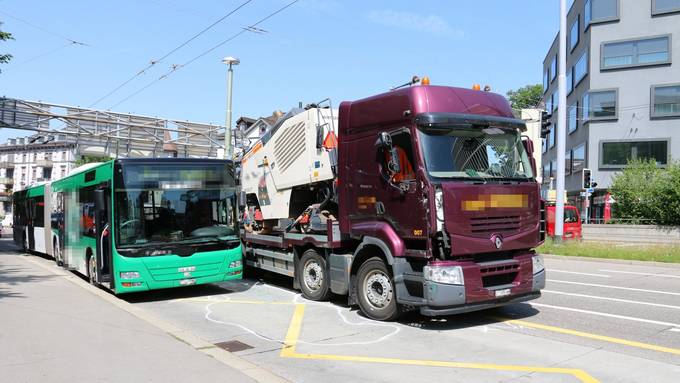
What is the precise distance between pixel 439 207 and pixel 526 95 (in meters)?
77.5

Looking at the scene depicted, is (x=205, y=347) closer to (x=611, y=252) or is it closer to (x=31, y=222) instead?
(x=611, y=252)

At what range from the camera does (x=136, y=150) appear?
2822cm

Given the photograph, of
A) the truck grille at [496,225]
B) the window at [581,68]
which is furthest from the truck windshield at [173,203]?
the window at [581,68]

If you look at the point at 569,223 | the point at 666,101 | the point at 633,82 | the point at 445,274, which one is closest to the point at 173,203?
the point at 445,274

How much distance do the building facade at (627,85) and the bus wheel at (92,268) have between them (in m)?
32.2

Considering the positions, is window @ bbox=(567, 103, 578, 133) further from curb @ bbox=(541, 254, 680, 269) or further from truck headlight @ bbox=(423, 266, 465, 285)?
truck headlight @ bbox=(423, 266, 465, 285)

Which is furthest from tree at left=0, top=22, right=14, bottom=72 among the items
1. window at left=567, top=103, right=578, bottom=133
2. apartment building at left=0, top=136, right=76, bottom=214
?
apartment building at left=0, top=136, right=76, bottom=214

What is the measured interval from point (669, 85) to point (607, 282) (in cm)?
2943

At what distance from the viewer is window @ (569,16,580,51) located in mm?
43125

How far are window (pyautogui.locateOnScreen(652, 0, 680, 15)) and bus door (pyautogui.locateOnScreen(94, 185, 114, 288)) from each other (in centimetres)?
3736

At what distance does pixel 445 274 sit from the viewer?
705 cm

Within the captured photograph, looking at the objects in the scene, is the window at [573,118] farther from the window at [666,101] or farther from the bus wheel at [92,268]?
the bus wheel at [92,268]

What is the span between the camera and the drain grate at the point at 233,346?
21.9 ft

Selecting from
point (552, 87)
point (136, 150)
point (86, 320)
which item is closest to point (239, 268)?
point (86, 320)
